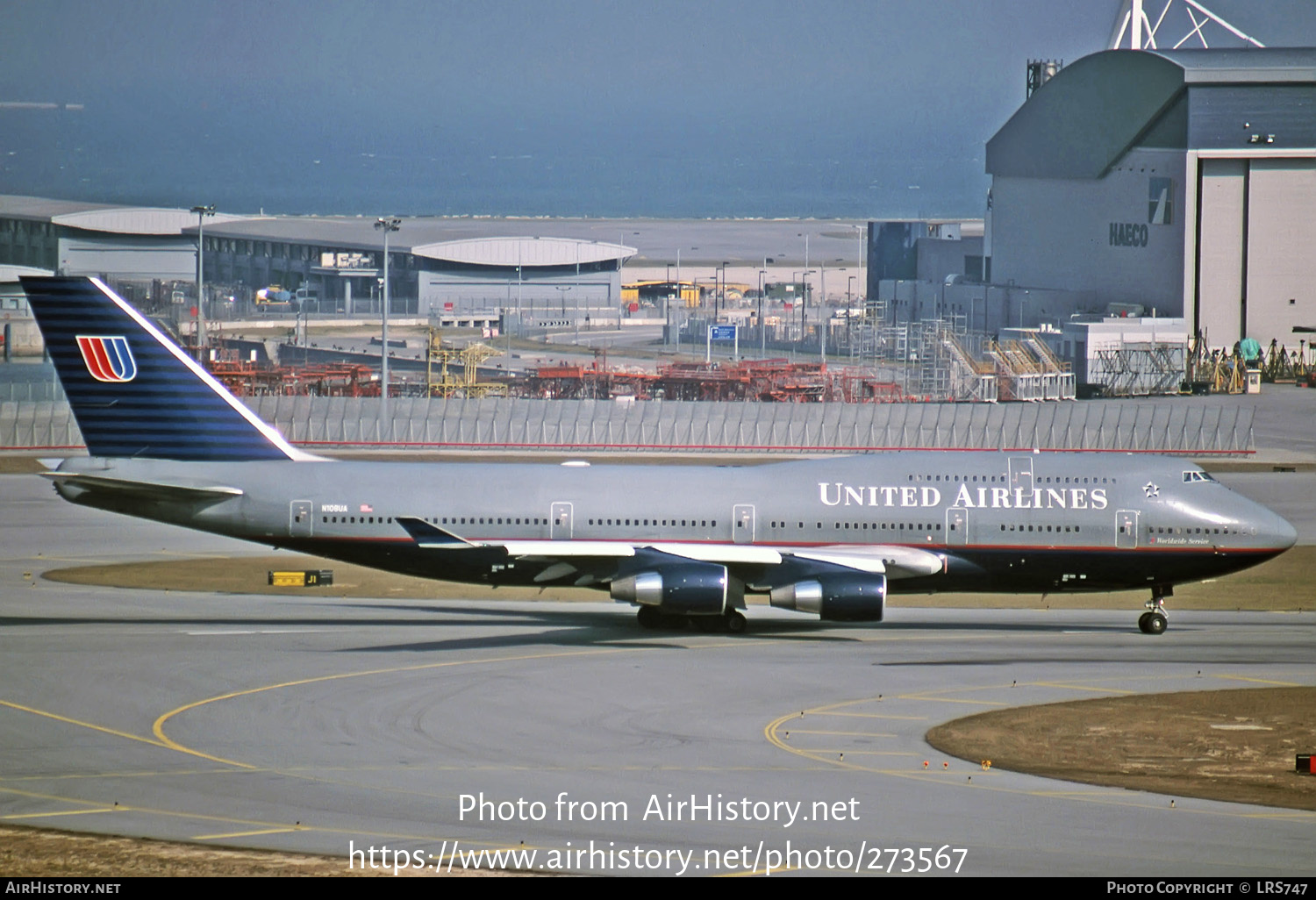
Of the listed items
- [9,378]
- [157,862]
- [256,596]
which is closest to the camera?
[157,862]

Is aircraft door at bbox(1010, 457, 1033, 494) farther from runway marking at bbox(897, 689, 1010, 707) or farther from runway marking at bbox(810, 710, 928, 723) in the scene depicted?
runway marking at bbox(810, 710, 928, 723)

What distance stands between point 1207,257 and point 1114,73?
20.1 m

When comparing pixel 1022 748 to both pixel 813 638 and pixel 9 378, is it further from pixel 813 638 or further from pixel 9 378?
pixel 9 378

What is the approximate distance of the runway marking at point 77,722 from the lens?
2973 centimetres

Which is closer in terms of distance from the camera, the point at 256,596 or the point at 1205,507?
the point at 1205,507

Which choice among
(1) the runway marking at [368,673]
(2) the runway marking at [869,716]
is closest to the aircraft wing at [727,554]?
(1) the runway marking at [368,673]

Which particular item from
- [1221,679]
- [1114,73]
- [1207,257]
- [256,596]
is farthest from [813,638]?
[1114,73]

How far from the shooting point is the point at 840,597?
4047 centimetres

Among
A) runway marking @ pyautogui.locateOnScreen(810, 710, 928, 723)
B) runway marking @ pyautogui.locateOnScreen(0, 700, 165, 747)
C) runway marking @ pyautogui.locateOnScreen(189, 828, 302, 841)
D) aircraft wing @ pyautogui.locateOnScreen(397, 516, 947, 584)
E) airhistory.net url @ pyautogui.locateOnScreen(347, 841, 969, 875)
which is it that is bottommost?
runway marking @ pyautogui.locateOnScreen(810, 710, 928, 723)

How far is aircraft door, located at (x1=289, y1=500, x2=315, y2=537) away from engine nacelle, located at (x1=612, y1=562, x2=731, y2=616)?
9009mm

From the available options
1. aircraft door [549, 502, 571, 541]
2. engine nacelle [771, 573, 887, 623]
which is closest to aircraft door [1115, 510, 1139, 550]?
engine nacelle [771, 573, 887, 623]

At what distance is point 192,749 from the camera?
28953mm

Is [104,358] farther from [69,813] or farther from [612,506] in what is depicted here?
[69,813]

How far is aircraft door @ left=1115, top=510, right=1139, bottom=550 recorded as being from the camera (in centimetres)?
4328
